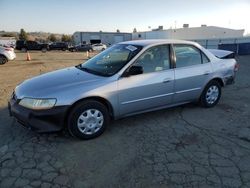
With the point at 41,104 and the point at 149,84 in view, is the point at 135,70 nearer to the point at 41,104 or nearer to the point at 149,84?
the point at 149,84

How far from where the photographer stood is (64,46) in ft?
129

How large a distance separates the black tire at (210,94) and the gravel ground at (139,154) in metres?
0.50

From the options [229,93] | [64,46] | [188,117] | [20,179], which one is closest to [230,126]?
[188,117]

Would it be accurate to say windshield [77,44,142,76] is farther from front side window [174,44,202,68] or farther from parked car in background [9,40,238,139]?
front side window [174,44,202,68]

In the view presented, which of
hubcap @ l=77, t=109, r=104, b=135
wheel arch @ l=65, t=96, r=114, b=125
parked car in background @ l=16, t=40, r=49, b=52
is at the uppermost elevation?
parked car in background @ l=16, t=40, r=49, b=52

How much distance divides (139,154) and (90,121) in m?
0.97

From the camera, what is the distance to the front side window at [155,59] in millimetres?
4415

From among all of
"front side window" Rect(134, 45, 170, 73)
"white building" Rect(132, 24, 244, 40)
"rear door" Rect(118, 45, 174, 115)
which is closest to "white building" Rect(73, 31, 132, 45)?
"white building" Rect(132, 24, 244, 40)

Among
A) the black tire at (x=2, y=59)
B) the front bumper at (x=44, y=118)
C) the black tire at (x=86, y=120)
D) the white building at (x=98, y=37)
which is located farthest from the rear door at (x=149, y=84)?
the white building at (x=98, y=37)

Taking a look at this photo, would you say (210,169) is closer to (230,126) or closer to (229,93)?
(230,126)

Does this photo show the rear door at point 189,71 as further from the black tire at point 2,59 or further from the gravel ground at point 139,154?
the black tire at point 2,59

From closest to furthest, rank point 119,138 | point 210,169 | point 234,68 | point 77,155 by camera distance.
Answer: point 210,169, point 77,155, point 119,138, point 234,68

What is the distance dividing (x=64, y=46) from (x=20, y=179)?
1515 inches

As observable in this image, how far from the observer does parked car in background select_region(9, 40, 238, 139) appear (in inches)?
145
